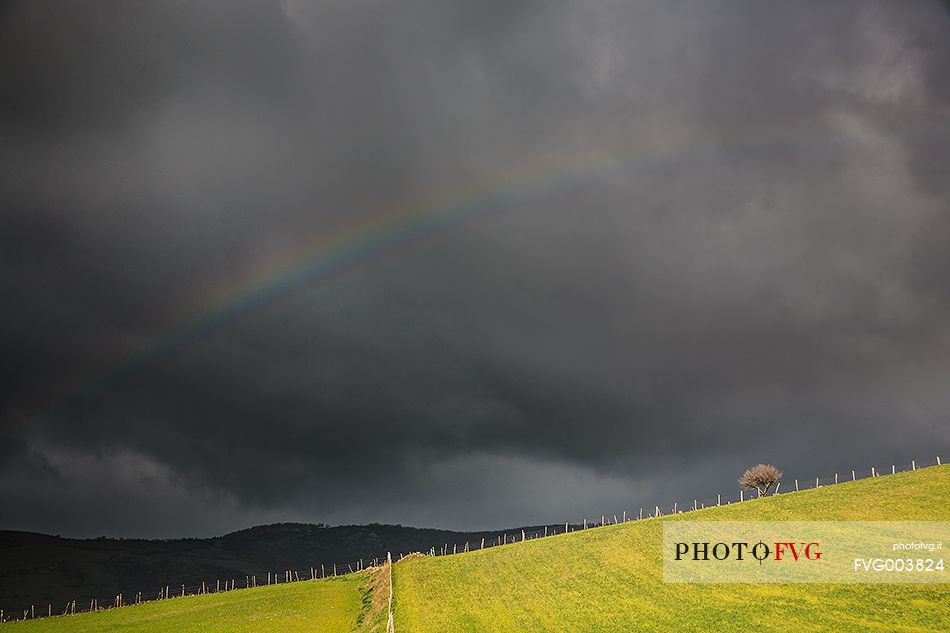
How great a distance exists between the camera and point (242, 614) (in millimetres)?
96250

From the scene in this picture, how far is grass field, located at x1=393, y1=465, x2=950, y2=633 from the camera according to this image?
5372 centimetres

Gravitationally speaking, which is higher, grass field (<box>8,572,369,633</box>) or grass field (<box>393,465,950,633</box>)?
grass field (<box>393,465,950,633</box>)

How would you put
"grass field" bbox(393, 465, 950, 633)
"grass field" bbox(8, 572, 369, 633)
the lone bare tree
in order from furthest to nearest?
the lone bare tree
"grass field" bbox(8, 572, 369, 633)
"grass field" bbox(393, 465, 950, 633)

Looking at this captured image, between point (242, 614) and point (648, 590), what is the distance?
186ft

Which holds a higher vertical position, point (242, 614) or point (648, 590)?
point (648, 590)

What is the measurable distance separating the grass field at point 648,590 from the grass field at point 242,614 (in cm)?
816

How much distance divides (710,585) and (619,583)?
11.5 meters

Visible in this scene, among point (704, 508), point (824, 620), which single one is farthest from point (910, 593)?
point (704, 508)

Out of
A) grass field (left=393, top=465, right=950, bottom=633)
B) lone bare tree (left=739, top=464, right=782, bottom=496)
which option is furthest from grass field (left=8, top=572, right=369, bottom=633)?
lone bare tree (left=739, top=464, right=782, bottom=496)

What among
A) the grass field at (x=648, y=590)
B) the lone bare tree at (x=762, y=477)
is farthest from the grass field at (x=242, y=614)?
the lone bare tree at (x=762, y=477)

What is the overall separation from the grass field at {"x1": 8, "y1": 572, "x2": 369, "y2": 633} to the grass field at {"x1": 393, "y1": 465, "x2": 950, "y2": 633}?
816 cm

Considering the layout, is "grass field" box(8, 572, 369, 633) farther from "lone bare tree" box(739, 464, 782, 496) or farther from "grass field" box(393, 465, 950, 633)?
"lone bare tree" box(739, 464, 782, 496)

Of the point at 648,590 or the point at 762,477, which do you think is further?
the point at 762,477

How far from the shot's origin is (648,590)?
6981cm
